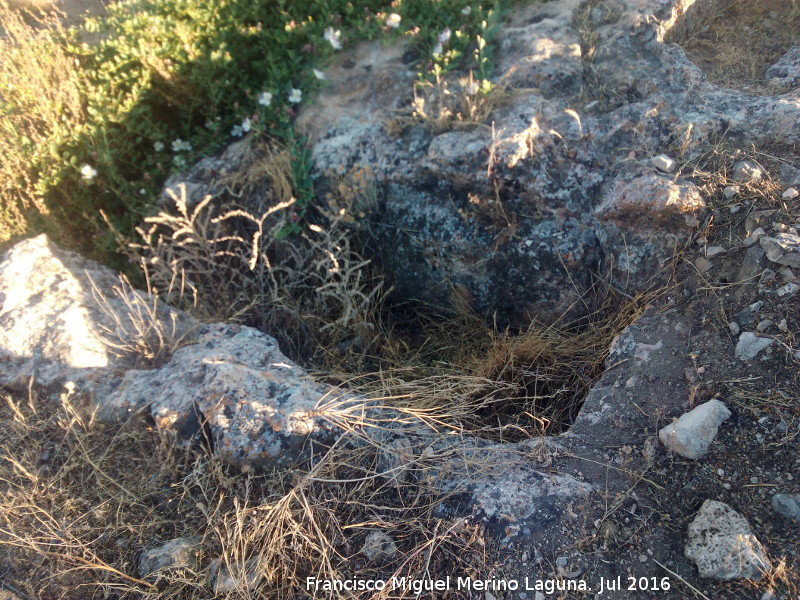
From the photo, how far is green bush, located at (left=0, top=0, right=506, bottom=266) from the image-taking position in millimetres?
3289

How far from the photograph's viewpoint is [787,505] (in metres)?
1.77

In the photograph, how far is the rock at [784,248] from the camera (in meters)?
2.23

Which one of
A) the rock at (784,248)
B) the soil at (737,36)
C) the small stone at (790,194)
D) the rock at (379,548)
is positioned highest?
the soil at (737,36)

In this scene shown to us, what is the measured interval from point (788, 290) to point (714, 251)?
0.34m

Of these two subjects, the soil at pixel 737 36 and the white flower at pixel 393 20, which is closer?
the soil at pixel 737 36

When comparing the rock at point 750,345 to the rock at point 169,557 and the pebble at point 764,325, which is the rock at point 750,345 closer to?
the pebble at point 764,325

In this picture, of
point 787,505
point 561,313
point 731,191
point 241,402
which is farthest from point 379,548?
point 731,191

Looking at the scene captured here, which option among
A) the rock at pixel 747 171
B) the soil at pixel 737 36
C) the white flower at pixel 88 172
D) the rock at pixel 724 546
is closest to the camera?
the rock at pixel 724 546

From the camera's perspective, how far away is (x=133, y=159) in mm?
3471

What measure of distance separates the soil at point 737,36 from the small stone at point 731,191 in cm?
85

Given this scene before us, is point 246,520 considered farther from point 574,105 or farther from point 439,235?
point 574,105

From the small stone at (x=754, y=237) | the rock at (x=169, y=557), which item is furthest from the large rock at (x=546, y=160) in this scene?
the rock at (x=169, y=557)

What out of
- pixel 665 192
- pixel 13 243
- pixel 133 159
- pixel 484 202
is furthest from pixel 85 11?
pixel 665 192

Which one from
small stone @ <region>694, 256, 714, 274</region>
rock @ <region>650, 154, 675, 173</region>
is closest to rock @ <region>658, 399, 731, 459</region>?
small stone @ <region>694, 256, 714, 274</region>
